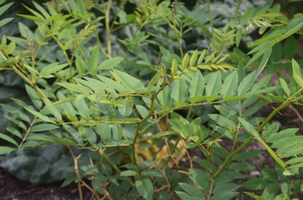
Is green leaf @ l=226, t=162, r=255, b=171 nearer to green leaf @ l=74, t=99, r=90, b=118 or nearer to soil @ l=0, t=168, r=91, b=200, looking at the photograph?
green leaf @ l=74, t=99, r=90, b=118

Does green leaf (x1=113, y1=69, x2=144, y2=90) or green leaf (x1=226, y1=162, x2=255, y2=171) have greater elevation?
green leaf (x1=113, y1=69, x2=144, y2=90)

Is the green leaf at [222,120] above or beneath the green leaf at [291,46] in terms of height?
beneath

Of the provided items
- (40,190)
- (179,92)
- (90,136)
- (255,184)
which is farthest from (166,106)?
(40,190)

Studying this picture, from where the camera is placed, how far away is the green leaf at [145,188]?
29.7 inches

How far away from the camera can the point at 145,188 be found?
780 millimetres

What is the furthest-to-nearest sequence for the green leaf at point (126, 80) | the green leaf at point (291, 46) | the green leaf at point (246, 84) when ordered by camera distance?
the green leaf at point (291, 46) < the green leaf at point (246, 84) < the green leaf at point (126, 80)

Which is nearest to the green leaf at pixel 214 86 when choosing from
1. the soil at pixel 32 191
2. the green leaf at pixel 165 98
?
the green leaf at pixel 165 98

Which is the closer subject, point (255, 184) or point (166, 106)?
point (166, 106)

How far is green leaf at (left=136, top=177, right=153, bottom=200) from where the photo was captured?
755 millimetres

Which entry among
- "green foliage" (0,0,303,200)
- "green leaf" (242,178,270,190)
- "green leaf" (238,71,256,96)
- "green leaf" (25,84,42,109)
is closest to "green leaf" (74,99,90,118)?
"green foliage" (0,0,303,200)

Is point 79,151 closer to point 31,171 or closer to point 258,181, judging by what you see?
point 31,171

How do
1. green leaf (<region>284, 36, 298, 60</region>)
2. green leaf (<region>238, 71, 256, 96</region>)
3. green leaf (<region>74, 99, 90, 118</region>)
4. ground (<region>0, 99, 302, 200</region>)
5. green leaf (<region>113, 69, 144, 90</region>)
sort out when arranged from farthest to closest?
1. ground (<region>0, 99, 302, 200</region>)
2. green leaf (<region>284, 36, 298, 60</region>)
3. green leaf (<region>74, 99, 90, 118</region>)
4. green leaf (<region>238, 71, 256, 96</region>)
5. green leaf (<region>113, 69, 144, 90</region>)

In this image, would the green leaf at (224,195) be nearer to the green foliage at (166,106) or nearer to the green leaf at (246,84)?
the green foliage at (166,106)

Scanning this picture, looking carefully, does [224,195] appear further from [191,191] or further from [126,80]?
[126,80]
